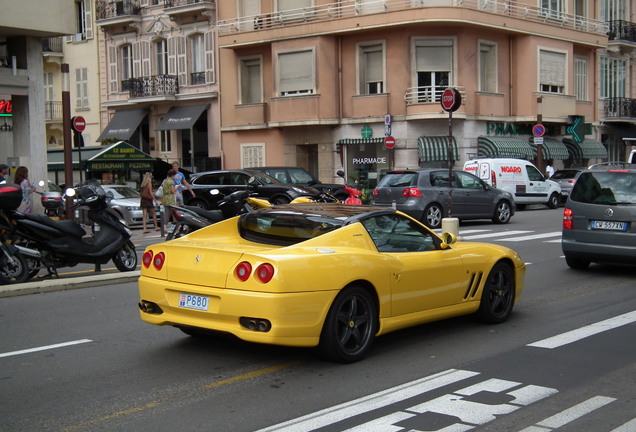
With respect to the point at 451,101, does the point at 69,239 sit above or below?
below

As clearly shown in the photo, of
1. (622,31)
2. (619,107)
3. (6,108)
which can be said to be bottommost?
(6,108)

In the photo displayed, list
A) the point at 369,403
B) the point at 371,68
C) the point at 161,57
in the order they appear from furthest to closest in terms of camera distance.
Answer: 1. the point at 161,57
2. the point at 371,68
3. the point at 369,403

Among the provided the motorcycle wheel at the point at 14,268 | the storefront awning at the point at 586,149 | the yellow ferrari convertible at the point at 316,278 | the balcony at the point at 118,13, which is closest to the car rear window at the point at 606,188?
the yellow ferrari convertible at the point at 316,278

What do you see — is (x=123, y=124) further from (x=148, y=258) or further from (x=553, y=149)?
(x=148, y=258)

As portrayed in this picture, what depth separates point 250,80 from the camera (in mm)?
37125

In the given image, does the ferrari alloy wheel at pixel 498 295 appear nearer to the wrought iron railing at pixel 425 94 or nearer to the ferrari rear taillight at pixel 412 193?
the ferrari rear taillight at pixel 412 193

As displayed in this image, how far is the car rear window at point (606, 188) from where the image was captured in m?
11.5

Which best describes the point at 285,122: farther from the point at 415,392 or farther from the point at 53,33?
the point at 415,392

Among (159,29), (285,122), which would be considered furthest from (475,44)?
(159,29)

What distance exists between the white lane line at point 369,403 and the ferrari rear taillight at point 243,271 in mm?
1341

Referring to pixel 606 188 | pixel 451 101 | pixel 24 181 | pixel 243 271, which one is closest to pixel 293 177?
pixel 451 101

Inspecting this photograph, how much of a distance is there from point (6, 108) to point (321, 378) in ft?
59.7

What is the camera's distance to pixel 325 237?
22.0 feet

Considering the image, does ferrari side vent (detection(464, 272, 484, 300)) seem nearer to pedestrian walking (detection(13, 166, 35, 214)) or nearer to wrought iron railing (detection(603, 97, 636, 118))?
pedestrian walking (detection(13, 166, 35, 214))
